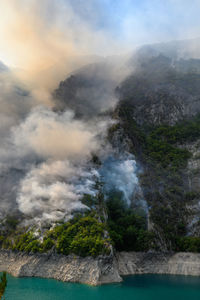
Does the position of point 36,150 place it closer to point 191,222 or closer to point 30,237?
point 30,237

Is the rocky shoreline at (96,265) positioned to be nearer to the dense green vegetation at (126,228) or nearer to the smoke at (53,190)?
the dense green vegetation at (126,228)

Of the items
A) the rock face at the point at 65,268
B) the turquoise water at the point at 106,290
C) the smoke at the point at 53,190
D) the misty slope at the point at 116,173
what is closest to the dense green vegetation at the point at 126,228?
the misty slope at the point at 116,173

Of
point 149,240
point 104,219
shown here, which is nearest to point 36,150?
point 104,219

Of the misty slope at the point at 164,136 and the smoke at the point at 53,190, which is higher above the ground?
the misty slope at the point at 164,136

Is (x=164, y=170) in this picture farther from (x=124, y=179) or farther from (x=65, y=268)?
(x=65, y=268)

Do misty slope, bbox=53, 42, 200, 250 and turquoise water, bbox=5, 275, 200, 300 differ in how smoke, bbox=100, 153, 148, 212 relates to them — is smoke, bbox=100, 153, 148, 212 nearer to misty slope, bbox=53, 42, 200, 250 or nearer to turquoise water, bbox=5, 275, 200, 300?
misty slope, bbox=53, 42, 200, 250
